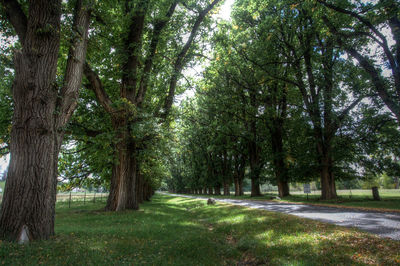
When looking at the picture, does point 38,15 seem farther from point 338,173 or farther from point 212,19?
point 338,173

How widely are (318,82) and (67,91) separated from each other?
1753cm

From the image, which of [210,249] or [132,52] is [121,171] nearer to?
[132,52]

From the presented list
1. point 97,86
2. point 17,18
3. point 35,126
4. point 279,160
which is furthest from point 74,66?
point 279,160

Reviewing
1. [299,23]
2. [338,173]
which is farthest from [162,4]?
[338,173]

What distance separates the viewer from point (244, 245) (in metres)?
6.46

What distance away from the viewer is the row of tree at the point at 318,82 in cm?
1352

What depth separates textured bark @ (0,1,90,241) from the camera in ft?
18.2

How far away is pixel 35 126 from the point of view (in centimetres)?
590

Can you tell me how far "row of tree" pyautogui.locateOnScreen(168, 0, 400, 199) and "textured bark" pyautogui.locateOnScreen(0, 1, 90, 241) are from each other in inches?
396

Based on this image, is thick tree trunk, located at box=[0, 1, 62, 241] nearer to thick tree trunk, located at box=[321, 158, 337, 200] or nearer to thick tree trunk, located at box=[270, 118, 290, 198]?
thick tree trunk, located at box=[321, 158, 337, 200]

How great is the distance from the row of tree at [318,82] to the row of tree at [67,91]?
3.62 meters

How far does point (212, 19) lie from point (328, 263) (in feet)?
43.9

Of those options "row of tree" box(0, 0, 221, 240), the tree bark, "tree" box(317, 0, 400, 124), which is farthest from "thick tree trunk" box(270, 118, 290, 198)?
"row of tree" box(0, 0, 221, 240)

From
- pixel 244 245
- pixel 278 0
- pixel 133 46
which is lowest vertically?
pixel 244 245
